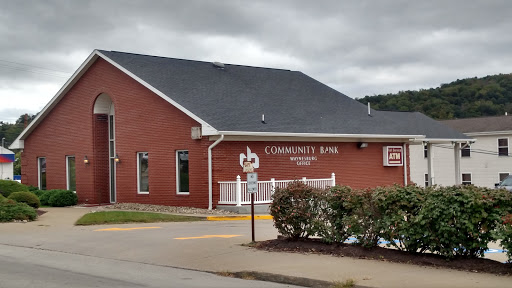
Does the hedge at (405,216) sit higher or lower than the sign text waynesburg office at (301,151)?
lower

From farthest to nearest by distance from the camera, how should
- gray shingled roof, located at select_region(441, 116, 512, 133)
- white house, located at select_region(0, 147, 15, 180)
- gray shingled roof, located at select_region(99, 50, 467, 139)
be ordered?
white house, located at select_region(0, 147, 15, 180), gray shingled roof, located at select_region(441, 116, 512, 133), gray shingled roof, located at select_region(99, 50, 467, 139)

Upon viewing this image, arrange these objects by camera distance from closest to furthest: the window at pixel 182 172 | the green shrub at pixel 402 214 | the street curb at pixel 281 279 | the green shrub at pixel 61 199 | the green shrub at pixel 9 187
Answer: the street curb at pixel 281 279 < the green shrub at pixel 402 214 < the window at pixel 182 172 < the green shrub at pixel 9 187 < the green shrub at pixel 61 199

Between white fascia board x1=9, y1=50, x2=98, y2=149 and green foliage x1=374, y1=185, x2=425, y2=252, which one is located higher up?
white fascia board x1=9, y1=50, x2=98, y2=149

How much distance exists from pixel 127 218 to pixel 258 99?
9852mm

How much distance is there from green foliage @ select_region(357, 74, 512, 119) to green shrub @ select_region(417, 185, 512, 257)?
60078 millimetres

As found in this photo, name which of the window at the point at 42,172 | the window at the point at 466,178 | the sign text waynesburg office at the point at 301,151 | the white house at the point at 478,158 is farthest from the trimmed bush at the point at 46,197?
the window at the point at 466,178

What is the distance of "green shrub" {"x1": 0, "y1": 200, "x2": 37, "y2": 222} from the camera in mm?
21984

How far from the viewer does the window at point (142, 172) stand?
27953 mm

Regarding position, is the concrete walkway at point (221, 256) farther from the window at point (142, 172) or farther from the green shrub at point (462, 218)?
the window at point (142, 172)

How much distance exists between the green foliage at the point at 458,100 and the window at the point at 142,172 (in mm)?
46342

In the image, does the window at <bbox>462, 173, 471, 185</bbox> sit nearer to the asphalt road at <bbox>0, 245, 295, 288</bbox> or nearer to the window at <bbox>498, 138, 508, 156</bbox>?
the window at <bbox>498, 138, 508, 156</bbox>

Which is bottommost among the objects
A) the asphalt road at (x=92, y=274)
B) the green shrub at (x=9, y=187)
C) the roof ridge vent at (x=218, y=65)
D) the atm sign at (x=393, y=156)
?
the asphalt road at (x=92, y=274)

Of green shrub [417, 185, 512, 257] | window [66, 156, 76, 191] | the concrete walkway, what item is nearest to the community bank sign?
the concrete walkway

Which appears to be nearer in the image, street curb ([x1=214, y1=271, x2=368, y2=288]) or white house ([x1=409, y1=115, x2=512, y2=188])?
street curb ([x1=214, y1=271, x2=368, y2=288])
